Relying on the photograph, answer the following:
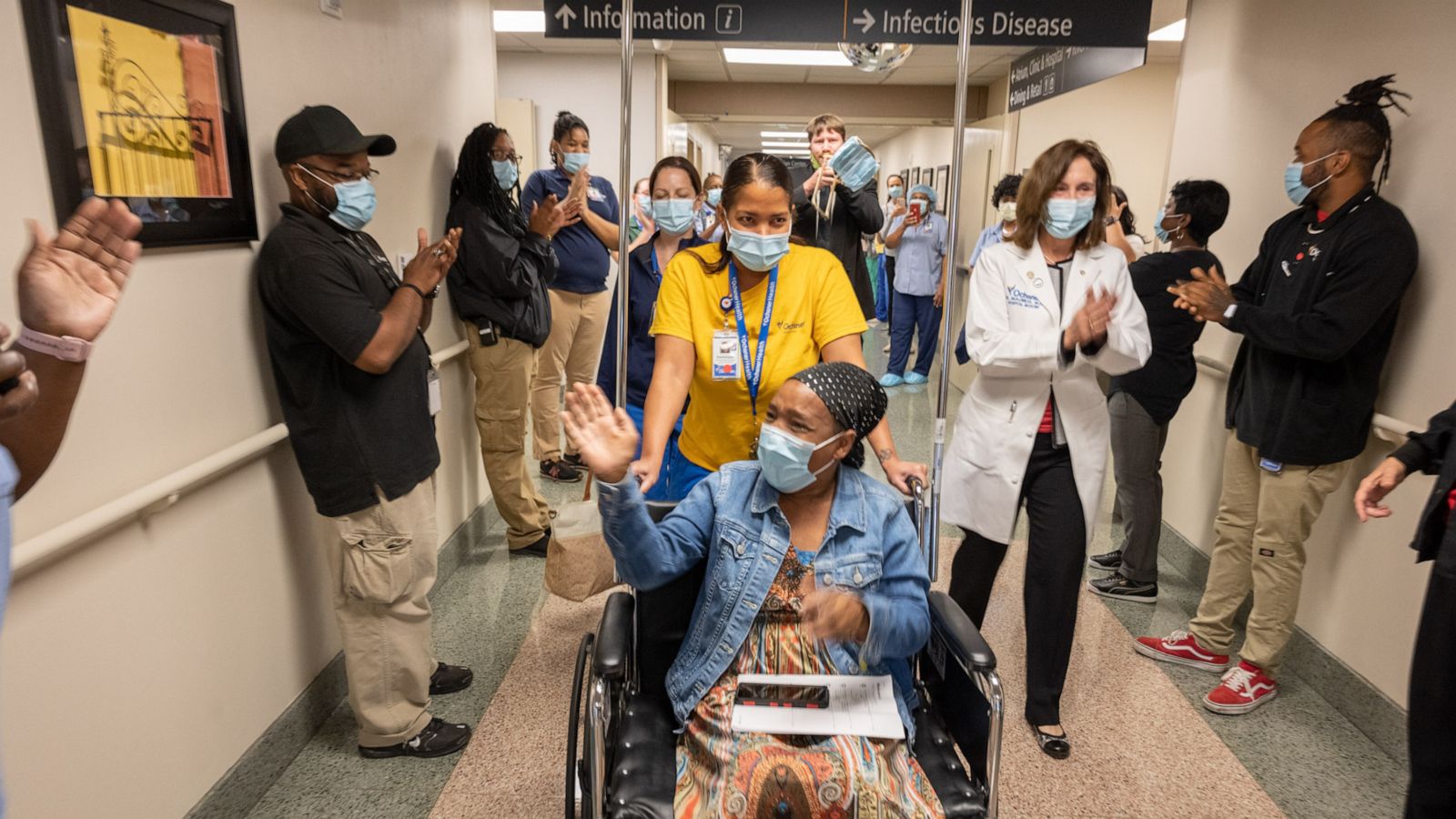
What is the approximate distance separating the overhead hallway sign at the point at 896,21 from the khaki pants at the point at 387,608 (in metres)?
1.66

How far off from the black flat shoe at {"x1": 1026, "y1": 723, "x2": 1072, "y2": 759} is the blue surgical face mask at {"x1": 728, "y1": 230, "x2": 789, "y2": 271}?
157cm

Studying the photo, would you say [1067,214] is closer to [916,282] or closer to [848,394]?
[848,394]

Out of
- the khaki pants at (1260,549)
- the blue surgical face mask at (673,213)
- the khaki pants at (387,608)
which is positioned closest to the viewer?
the khaki pants at (387,608)

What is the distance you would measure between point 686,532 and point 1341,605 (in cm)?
229

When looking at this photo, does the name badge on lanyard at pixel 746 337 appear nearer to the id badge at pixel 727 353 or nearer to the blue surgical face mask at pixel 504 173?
the id badge at pixel 727 353

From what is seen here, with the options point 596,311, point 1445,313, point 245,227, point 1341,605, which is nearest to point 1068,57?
point 1445,313

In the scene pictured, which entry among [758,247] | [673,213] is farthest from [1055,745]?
[673,213]

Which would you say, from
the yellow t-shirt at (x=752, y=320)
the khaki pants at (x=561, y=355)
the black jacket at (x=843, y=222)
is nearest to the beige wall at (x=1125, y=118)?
the black jacket at (x=843, y=222)

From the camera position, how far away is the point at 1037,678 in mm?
2549

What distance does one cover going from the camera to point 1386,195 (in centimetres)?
264

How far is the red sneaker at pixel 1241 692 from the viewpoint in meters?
2.73

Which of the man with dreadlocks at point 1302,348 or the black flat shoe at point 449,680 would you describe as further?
the black flat shoe at point 449,680

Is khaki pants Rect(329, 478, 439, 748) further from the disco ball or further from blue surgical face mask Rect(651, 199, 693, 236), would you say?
the disco ball

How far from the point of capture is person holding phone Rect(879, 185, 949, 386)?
7.38 metres
